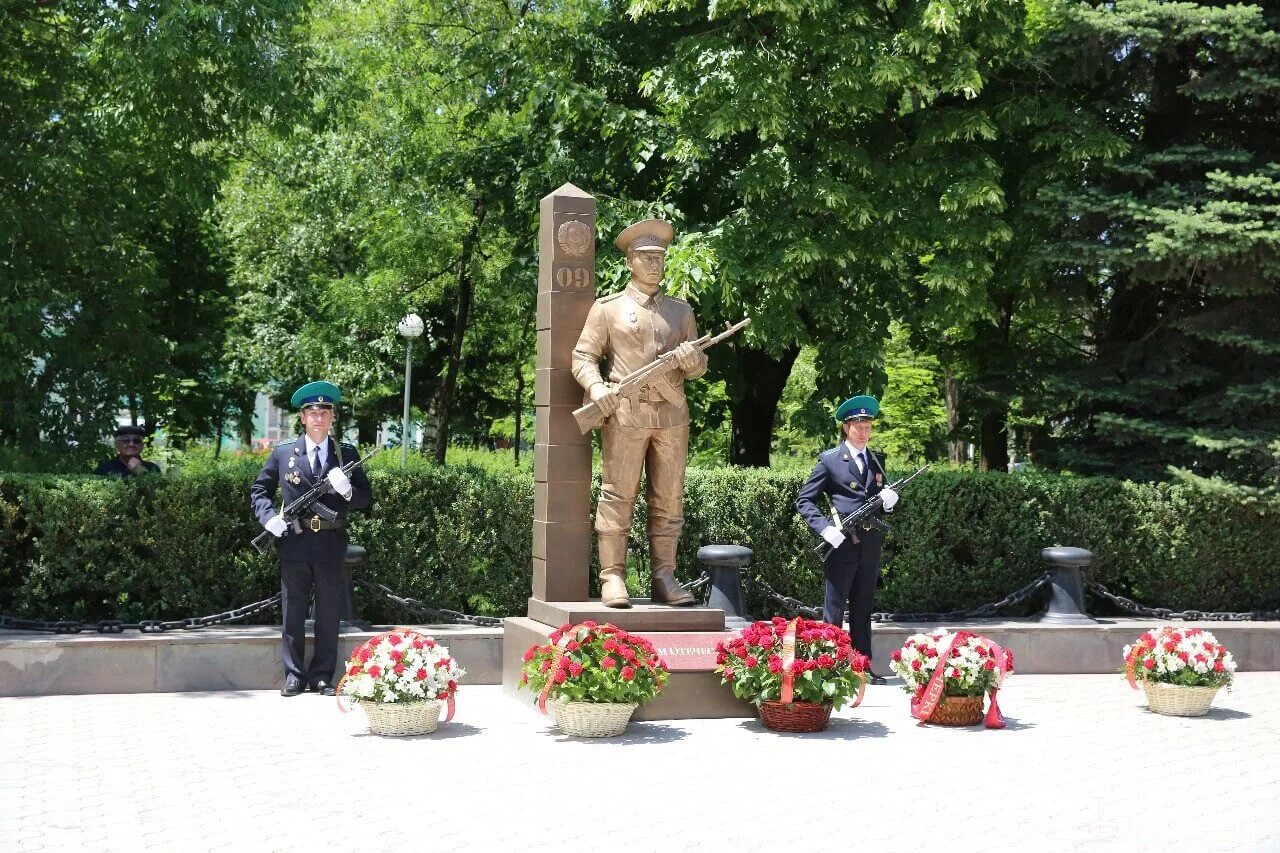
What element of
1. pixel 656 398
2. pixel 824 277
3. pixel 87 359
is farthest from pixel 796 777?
pixel 87 359

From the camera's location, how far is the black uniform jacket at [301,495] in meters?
10.2

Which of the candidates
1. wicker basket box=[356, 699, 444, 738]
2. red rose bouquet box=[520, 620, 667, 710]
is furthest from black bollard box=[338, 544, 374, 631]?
red rose bouquet box=[520, 620, 667, 710]

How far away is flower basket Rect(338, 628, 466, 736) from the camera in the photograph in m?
8.69

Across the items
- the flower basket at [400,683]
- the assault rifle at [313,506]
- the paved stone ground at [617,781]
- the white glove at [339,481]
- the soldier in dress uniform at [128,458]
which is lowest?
the paved stone ground at [617,781]

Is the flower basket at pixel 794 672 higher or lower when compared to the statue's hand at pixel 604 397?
lower

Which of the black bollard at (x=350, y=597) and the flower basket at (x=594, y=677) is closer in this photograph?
the flower basket at (x=594, y=677)

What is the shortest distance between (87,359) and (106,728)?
8.85 metres

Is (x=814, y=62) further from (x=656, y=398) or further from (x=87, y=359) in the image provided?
(x=87, y=359)

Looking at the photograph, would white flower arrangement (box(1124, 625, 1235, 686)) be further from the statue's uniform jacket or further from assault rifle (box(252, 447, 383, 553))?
assault rifle (box(252, 447, 383, 553))

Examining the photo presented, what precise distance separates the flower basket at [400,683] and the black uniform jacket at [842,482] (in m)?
3.40

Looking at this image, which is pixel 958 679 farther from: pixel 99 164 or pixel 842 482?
pixel 99 164

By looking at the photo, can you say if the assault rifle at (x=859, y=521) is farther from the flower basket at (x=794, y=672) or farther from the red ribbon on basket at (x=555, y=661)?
the red ribbon on basket at (x=555, y=661)

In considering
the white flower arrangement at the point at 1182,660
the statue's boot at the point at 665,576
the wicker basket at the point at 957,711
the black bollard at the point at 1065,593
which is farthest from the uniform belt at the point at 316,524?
the black bollard at the point at 1065,593

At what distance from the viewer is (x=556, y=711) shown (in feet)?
28.9
